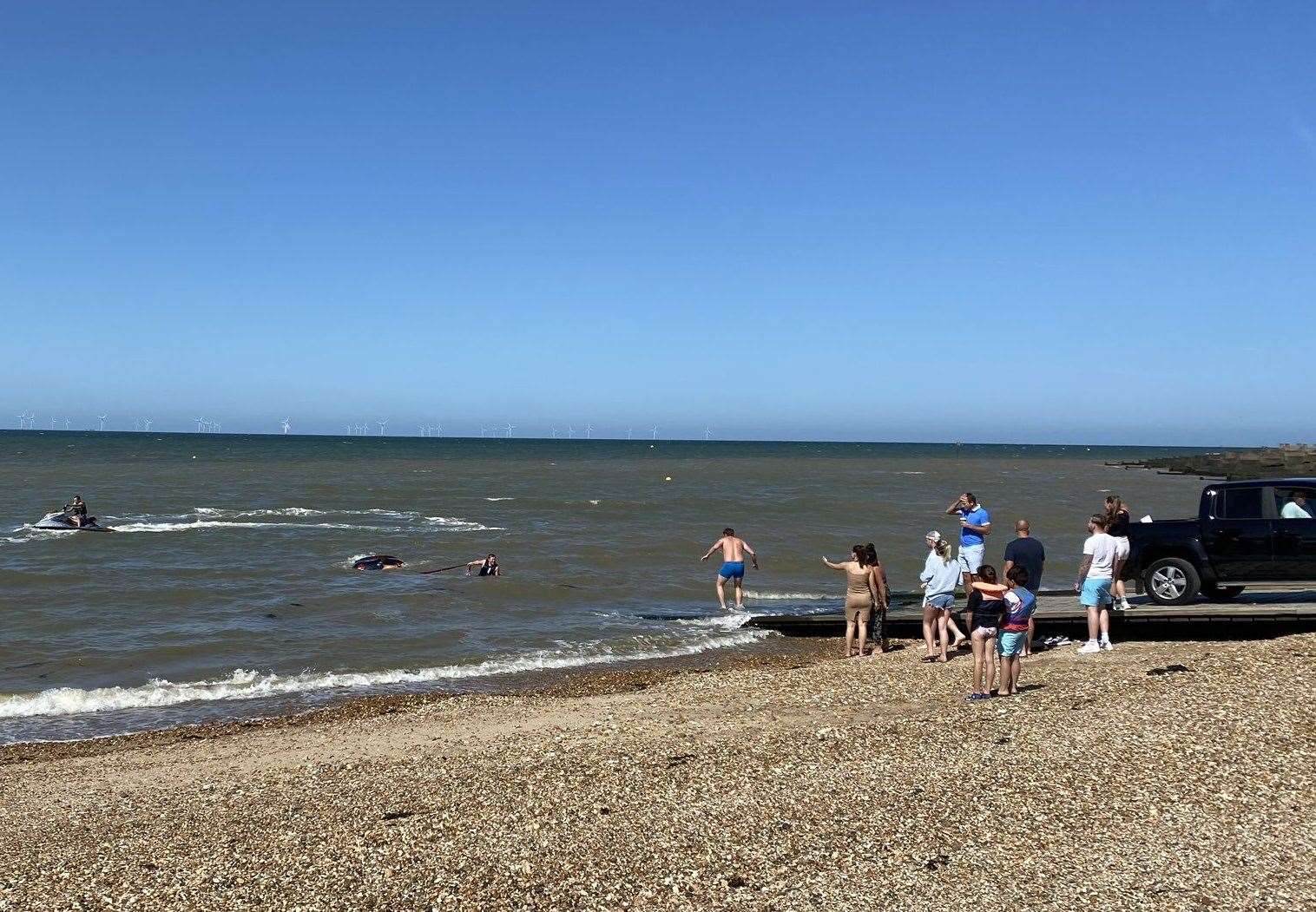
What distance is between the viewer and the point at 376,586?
23094 millimetres

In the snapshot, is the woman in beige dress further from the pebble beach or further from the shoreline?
the pebble beach

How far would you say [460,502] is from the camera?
51.0m

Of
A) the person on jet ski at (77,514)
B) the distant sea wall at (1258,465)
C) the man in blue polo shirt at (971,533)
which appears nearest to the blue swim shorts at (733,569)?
the man in blue polo shirt at (971,533)

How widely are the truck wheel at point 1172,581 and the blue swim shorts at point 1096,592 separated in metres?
1.82

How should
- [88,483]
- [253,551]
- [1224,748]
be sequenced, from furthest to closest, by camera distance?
[88,483], [253,551], [1224,748]

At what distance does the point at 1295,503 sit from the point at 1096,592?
3.25m

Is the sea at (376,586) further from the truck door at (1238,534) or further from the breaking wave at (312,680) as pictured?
the truck door at (1238,534)

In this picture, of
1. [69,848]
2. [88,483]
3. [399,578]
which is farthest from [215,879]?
[88,483]

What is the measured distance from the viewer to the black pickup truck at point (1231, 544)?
1385 centimetres

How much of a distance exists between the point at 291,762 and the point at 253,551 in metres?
20.5

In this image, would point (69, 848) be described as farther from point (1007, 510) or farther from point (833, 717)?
point (1007, 510)

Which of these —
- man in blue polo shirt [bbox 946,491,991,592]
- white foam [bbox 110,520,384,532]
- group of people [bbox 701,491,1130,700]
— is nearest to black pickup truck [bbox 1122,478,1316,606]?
group of people [bbox 701,491,1130,700]

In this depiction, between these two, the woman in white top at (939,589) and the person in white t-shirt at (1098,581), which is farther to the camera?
the woman in white top at (939,589)

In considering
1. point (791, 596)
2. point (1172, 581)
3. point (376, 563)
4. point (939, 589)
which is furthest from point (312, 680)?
point (1172, 581)
